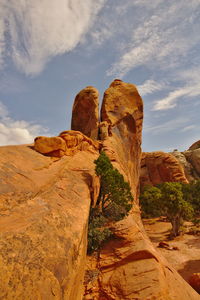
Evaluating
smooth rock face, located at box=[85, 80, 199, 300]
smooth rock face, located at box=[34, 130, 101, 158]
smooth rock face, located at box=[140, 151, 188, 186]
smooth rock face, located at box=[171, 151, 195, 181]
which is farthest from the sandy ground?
smooth rock face, located at box=[171, 151, 195, 181]

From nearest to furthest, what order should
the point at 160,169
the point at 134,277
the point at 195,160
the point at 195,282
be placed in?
the point at 134,277 < the point at 195,282 < the point at 160,169 < the point at 195,160

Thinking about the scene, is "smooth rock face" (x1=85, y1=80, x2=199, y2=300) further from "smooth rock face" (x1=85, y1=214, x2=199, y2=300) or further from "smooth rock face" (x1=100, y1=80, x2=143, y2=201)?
"smooth rock face" (x1=100, y1=80, x2=143, y2=201)

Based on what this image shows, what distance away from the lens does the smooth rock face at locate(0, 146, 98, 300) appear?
445cm

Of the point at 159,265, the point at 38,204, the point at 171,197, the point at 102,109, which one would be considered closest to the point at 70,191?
the point at 38,204

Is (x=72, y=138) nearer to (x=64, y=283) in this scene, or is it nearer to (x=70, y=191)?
(x=70, y=191)

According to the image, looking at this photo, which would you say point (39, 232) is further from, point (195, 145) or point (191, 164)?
point (195, 145)

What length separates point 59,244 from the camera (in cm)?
595

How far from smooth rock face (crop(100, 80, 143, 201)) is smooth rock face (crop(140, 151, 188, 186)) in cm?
2082

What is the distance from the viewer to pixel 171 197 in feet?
87.2

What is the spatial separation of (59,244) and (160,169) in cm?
5362

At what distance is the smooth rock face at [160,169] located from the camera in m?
53.1

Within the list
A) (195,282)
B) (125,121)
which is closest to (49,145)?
(195,282)

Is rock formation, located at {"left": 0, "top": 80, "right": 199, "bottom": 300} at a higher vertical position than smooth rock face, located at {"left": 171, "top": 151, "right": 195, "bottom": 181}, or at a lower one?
lower

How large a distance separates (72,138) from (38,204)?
463 inches
